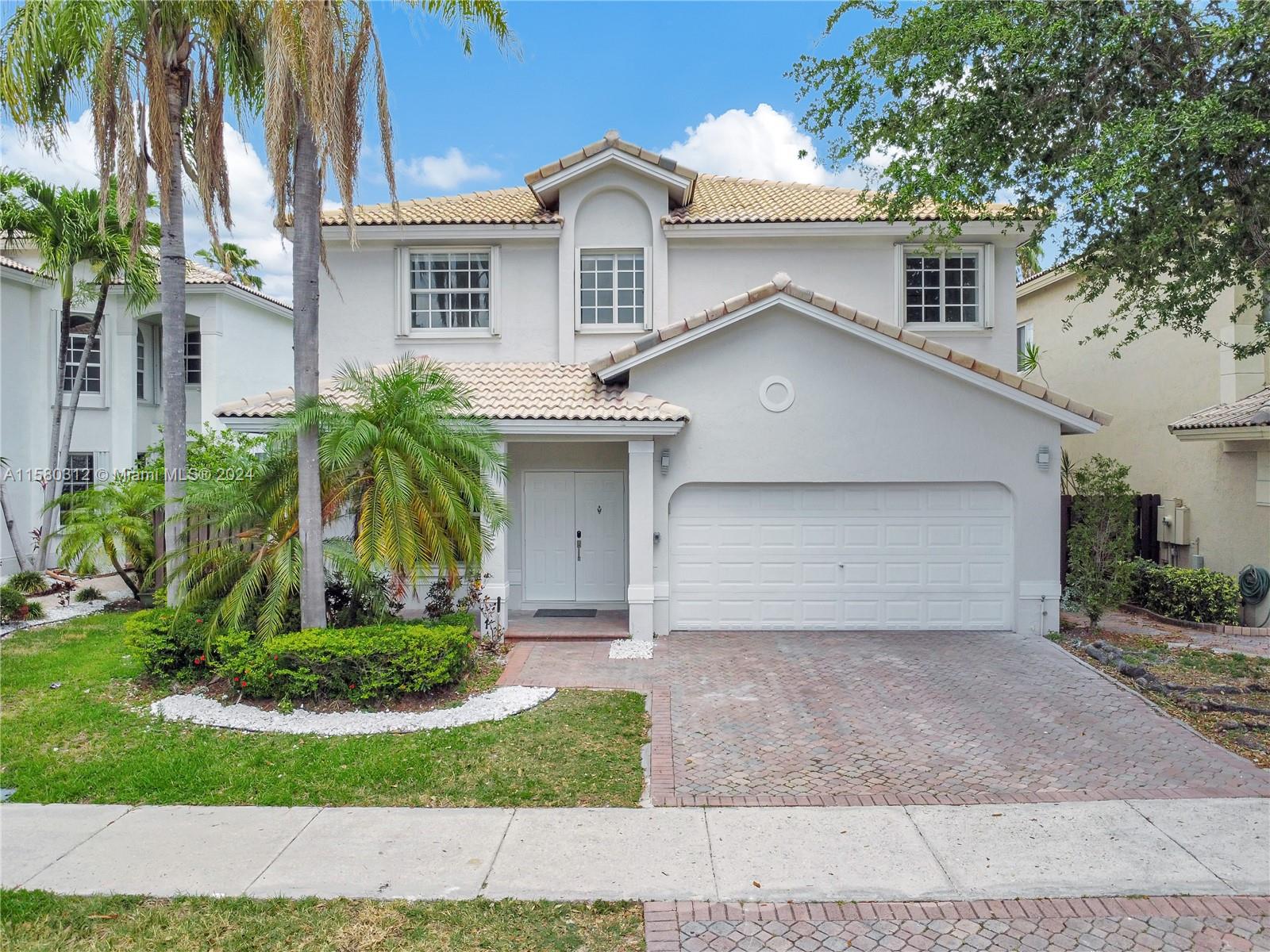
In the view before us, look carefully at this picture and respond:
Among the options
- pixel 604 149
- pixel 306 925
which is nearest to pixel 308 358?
pixel 306 925

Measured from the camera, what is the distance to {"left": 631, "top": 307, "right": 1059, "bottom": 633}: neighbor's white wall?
11898 mm

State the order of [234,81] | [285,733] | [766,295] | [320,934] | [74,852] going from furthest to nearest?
[766,295]
[234,81]
[285,733]
[74,852]
[320,934]

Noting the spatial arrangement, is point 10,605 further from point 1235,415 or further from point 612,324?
point 1235,415

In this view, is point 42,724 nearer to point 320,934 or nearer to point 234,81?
point 320,934

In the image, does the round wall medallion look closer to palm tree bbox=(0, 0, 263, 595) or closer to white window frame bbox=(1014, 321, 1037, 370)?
palm tree bbox=(0, 0, 263, 595)

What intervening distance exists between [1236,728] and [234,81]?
13576 mm

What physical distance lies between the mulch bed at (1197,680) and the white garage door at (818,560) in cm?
162

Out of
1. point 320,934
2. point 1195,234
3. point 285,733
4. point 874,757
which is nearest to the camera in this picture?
point 320,934

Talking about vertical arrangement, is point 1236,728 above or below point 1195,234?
below

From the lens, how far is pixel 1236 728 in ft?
25.9

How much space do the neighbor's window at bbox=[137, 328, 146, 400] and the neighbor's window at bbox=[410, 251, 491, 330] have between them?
9986mm

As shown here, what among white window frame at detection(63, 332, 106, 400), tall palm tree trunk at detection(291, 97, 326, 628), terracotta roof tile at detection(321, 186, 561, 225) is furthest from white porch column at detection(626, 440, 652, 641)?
white window frame at detection(63, 332, 106, 400)

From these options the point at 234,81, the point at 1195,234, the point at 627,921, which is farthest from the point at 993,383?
the point at 234,81

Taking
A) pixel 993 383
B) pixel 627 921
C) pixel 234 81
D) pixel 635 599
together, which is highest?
pixel 234 81
